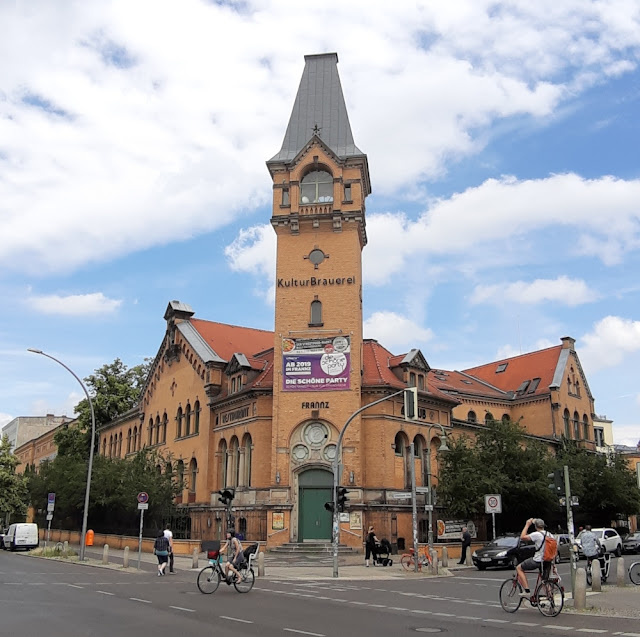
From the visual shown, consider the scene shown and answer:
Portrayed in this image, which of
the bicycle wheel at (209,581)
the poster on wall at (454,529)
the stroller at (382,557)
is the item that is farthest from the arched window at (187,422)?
the bicycle wheel at (209,581)

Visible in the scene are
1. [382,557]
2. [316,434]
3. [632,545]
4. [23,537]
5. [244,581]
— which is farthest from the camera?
[23,537]

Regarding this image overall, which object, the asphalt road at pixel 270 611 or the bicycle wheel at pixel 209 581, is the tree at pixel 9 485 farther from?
the bicycle wheel at pixel 209 581

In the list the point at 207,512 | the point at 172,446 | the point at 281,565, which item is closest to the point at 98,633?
the point at 281,565

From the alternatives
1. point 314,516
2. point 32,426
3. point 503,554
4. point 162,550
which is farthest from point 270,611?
point 32,426

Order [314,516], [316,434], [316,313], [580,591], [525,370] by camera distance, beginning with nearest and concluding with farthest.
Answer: [580,591] → [314,516] → [316,434] → [316,313] → [525,370]

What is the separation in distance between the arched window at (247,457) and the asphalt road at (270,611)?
17.1 metres

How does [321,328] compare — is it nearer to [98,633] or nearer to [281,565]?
[281,565]

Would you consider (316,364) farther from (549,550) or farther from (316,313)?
(549,550)

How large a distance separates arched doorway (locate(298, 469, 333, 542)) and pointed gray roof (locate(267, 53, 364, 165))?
61.5 ft

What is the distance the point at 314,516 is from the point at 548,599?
24.3 meters

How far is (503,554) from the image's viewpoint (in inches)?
1205

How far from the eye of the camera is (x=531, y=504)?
Result: 4106cm

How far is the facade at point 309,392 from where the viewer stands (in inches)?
1542

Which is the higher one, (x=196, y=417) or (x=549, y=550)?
(x=196, y=417)
